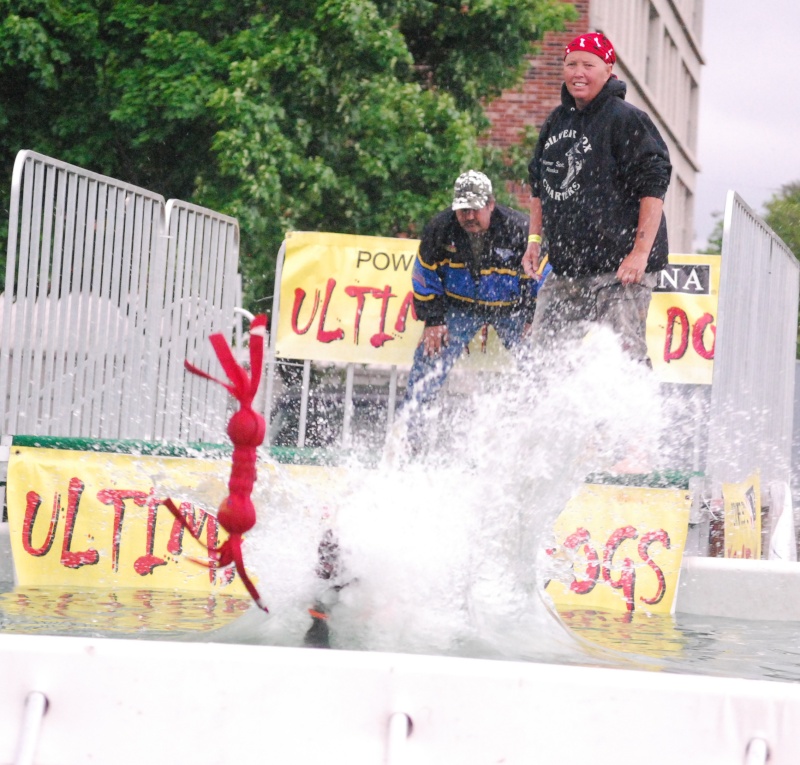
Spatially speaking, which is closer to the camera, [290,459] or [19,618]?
[19,618]

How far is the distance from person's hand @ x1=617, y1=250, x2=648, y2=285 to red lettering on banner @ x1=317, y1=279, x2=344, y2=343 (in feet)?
10.9

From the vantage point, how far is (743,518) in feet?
22.6

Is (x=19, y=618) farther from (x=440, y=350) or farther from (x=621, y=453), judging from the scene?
(x=440, y=350)

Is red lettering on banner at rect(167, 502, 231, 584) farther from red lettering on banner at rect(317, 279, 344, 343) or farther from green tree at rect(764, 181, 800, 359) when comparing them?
green tree at rect(764, 181, 800, 359)

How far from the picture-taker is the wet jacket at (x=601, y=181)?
19.2ft

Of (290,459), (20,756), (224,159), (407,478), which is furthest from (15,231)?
(224,159)

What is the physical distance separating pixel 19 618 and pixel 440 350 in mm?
3843

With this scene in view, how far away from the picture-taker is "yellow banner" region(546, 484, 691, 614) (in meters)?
5.45

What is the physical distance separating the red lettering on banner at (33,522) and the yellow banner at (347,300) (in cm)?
335

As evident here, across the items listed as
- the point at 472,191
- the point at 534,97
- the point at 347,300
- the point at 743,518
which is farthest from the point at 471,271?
the point at 534,97

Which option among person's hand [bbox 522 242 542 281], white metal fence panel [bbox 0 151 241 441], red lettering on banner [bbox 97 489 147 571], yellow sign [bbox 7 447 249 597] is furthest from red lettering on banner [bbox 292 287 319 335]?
red lettering on banner [bbox 97 489 147 571]

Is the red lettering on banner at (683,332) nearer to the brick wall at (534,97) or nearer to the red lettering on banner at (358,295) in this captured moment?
the red lettering on banner at (358,295)

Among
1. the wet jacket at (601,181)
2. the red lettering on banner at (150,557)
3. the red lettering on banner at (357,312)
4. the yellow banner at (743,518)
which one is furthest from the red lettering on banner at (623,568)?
the red lettering on banner at (357,312)

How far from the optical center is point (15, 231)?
21.7 ft
